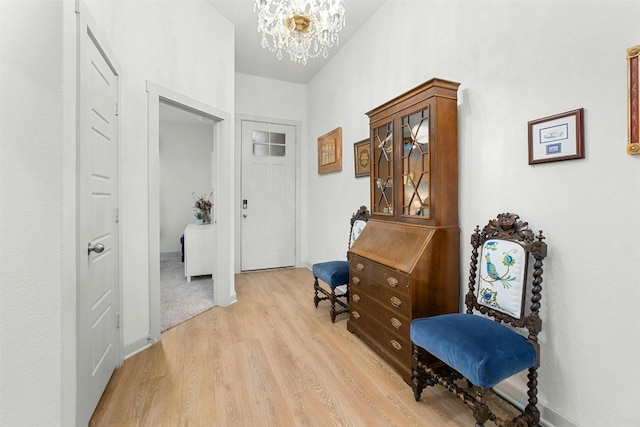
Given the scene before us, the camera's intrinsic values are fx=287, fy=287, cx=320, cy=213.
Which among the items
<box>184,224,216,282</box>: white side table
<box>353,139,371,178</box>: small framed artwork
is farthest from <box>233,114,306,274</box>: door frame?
<box>353,139,371,178</box>: small framed artwork

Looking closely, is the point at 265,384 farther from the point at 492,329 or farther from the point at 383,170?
the point at 383,170

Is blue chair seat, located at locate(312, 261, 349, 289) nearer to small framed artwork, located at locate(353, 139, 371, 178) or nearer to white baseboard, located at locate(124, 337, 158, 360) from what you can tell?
small framed artwork, located at locate(353, 139, 371, 178)

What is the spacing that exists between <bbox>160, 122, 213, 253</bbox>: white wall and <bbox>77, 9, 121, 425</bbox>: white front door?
449 cm

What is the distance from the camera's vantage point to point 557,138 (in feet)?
5.01

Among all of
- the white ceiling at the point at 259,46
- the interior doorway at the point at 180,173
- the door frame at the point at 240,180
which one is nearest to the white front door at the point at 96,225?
the white ceiling at the point at 259,46

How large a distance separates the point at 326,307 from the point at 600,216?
8.49ft

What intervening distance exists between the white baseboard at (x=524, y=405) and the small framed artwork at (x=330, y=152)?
112 inches

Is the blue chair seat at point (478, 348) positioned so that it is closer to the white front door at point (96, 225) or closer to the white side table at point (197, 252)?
the white front door at point (96, 225)

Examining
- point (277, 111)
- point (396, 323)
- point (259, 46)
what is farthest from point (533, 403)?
point (277, 111)

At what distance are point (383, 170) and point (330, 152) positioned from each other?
1708mm

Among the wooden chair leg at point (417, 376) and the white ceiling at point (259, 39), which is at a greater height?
the white ceiling at point (259, 39)

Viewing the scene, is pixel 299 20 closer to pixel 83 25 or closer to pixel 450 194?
pixel 83 25

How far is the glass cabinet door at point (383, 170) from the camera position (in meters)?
2.44

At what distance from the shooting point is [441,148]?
2.00 m
